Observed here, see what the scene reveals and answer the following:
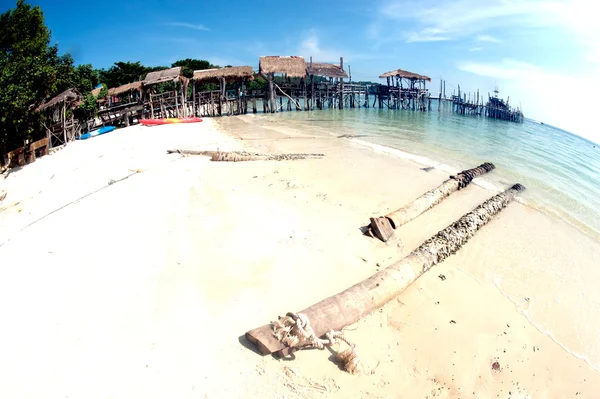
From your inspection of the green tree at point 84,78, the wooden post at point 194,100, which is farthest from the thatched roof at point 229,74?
the green tree at point 84,78

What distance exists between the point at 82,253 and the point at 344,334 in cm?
393

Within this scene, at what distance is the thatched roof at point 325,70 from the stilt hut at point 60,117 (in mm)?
22567

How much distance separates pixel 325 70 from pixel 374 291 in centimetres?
3247

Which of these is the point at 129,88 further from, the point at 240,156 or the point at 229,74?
the point at 240,156

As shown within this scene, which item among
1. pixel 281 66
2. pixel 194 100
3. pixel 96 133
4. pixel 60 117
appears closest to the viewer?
pixel 60 117

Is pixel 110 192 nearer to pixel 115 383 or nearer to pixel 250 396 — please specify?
pixel 115 383

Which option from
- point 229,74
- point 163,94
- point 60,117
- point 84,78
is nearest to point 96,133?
point 60,117

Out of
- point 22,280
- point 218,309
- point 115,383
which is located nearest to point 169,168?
point 22,280

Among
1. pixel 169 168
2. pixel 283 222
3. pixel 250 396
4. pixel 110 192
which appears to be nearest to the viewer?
pixel 250 396

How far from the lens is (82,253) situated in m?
4.71

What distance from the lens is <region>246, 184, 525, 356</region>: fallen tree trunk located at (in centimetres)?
340

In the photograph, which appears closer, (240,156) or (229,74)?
(240,156)

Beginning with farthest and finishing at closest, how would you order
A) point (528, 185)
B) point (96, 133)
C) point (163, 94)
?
point (163, 94) → point (96, 133) → point (528, 185)

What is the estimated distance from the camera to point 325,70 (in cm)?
3316
